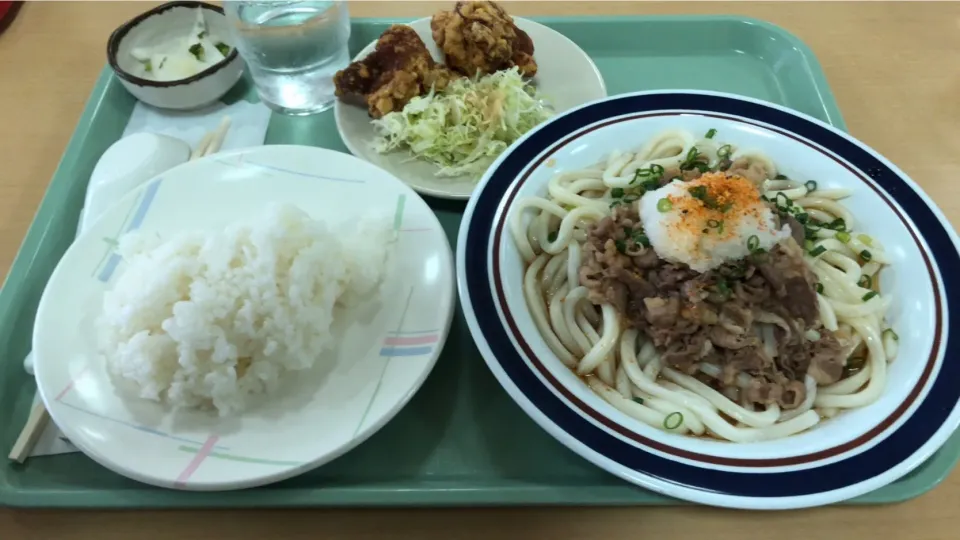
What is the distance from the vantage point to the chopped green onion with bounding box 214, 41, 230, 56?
2141 mm

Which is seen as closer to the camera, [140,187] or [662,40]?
[140,187]

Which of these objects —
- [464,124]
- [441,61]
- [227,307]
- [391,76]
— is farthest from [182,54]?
[227,307]

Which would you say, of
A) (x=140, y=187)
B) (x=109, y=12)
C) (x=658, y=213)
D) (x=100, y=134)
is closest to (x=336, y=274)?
(x=140, y=187)

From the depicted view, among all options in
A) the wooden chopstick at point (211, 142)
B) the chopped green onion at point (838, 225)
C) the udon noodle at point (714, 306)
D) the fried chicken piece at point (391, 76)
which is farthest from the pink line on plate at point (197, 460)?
the chopped green onion at point (838, 225)

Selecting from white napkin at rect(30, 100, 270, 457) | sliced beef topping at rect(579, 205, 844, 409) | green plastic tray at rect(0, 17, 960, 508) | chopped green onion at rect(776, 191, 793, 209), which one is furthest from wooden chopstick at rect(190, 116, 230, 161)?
chopped green onion at rect(776, 191, 793, 209)

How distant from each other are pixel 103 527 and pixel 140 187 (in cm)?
83

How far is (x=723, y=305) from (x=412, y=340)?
2.29 ft

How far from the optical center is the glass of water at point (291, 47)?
2.04 m

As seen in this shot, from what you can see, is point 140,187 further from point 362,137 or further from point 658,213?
point 658,213

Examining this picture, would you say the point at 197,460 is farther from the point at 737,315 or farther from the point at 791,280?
the point at 791,280

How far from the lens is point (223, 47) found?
2158 millimetres

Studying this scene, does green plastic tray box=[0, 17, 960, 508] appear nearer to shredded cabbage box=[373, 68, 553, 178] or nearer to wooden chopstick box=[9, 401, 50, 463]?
wooden chopstick box=[9, 401, 50, 463]

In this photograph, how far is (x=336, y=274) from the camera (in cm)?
142

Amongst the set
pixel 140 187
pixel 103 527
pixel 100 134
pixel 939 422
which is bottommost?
pixel 103 527
